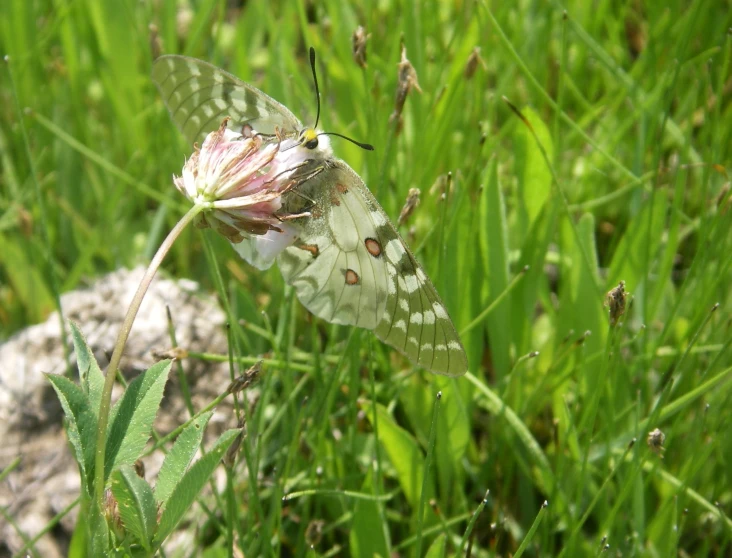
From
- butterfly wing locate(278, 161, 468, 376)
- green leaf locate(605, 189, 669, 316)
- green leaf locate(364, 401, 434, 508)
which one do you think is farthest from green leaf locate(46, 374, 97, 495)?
green leaf locate(605, 189, 669, 316)

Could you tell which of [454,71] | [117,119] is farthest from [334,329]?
[117,119]

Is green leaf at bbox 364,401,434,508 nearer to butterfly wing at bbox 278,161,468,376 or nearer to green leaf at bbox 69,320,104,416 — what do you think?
butterfly wing at bbox 278,161,468,376

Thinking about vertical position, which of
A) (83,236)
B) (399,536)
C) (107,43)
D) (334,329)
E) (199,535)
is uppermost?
(107,43)

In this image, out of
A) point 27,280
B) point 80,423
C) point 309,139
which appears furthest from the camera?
point 27,280

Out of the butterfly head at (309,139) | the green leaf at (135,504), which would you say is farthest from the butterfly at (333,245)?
the green leaf at (135,504)

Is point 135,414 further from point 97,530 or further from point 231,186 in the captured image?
point 231,186

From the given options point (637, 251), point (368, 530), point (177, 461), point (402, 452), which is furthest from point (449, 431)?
point (177, 461)

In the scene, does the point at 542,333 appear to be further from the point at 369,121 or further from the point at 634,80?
the point at 634,80
